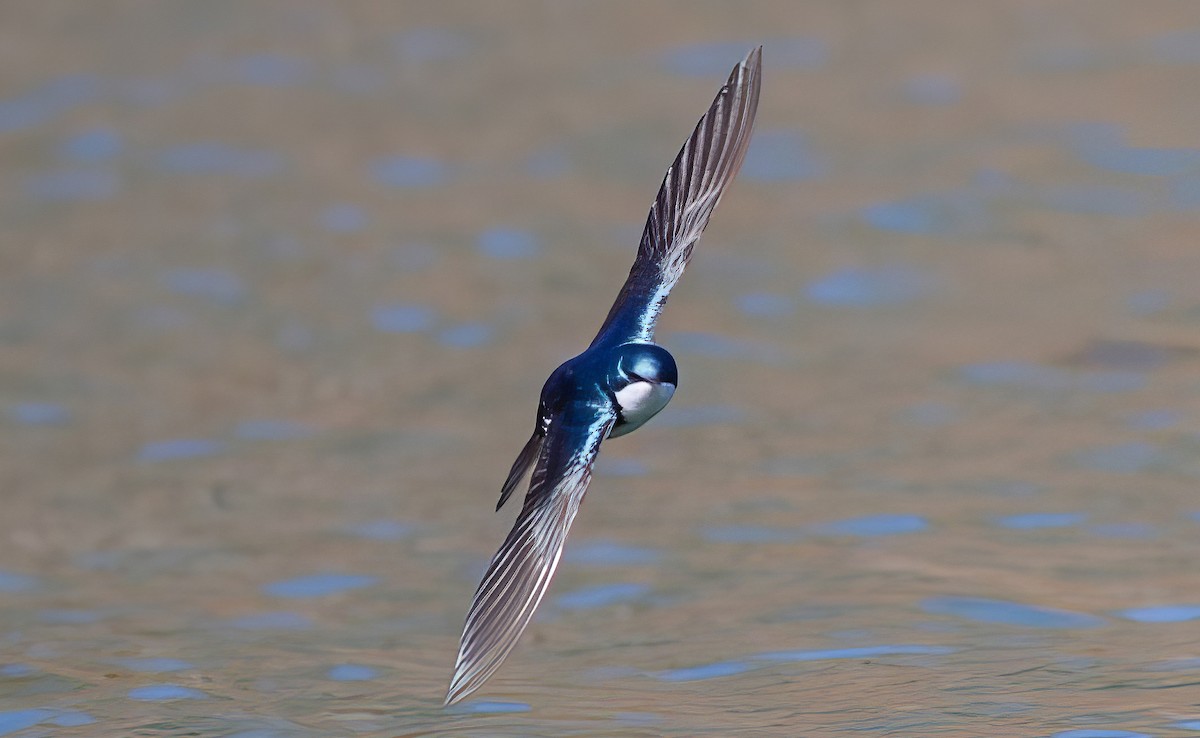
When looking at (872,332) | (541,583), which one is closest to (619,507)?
(872,332)

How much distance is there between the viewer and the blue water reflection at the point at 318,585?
5.37m

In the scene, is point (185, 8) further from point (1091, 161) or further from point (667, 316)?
point (1091, 161)

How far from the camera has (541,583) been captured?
9.96 ft

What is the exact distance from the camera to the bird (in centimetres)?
302

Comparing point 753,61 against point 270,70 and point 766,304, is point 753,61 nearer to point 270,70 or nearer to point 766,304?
point 766,304

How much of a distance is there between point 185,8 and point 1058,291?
5072mm

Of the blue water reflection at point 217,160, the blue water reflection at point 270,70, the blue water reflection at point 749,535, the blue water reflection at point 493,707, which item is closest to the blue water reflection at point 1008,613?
the blue water reflection at point 749,535

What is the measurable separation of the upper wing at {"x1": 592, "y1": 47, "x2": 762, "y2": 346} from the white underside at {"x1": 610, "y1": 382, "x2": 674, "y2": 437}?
0.80ft

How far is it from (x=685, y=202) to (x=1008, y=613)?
5.04 ft

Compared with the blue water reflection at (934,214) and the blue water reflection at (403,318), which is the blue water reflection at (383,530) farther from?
Answer: the blue water reflection at (934,214)

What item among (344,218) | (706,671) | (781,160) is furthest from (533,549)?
(781,160)

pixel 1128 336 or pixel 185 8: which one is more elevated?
pixel 185 8

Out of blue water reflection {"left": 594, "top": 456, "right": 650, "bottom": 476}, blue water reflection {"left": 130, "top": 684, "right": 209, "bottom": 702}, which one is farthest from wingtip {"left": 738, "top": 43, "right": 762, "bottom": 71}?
blue water reflection {"left": 594, "top": 456, "right": 650, "bottom": 476}

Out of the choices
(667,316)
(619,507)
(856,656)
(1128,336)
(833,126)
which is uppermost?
(833,126)
